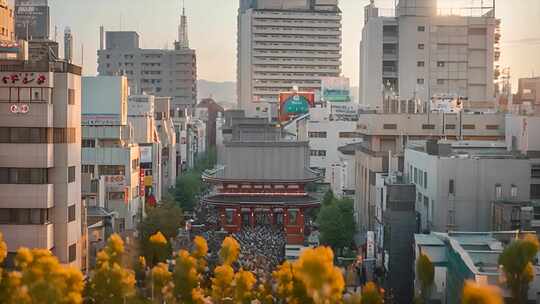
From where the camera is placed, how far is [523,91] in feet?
244

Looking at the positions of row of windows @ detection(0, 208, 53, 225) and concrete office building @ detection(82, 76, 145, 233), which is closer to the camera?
row of windows @ detection(0, 208, 53, 225)

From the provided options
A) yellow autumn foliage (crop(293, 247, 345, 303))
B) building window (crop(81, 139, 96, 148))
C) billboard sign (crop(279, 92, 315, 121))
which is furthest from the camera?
billboard sign (crop(279, 92, 315, 121))

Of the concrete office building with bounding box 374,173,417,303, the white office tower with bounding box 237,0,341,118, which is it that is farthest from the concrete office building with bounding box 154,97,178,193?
the white office tower with bounding box 237,0,341,118

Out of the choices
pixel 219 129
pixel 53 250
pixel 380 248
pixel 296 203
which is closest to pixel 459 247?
pixel 53 250

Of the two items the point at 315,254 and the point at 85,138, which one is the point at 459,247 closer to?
the point at 315,254

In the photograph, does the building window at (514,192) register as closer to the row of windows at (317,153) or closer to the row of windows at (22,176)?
the row of windows at (22,176)

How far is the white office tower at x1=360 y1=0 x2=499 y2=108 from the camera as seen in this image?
75.6m

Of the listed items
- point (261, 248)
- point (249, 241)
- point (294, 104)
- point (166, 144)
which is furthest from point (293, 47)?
point (261, 248)

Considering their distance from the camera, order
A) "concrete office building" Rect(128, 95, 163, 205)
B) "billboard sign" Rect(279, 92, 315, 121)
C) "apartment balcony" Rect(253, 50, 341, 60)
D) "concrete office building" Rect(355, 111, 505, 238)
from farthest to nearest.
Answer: "apartment balcony" Rect(253, 50, 341, 60)
"billboard sign" Rect(279, 92, 315, 121)
"concrete office building" Rect(128, 95, 163, 205)
"concrete office building" Rect(355, 111, 505, 238)

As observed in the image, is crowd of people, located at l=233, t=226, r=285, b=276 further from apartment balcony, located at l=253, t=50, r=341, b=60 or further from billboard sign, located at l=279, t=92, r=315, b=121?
apartment balcony, located at l=253, t=50, r=341, b=60

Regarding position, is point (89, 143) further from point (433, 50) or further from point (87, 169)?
point (433, 50)

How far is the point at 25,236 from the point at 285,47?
11877 centimetres

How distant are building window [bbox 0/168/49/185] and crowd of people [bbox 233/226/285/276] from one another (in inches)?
525

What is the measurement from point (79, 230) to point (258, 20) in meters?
115
